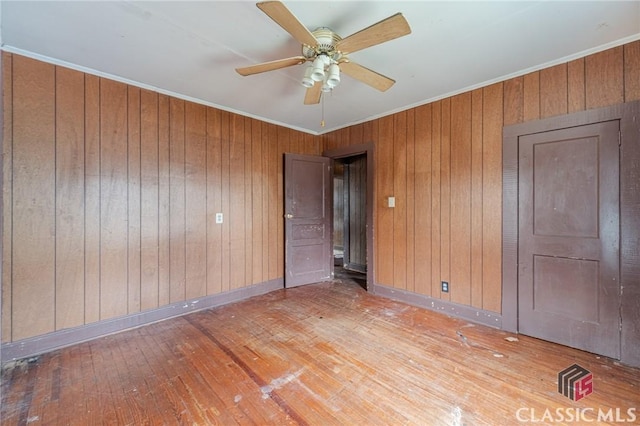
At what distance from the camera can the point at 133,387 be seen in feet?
5.81

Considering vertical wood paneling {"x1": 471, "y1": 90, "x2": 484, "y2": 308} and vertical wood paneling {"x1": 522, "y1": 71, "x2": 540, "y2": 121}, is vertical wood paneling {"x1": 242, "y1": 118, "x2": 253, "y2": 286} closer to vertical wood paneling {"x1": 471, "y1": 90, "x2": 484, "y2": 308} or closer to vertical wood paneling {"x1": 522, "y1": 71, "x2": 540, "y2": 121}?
vertical wood paneling {"x1": 471, "y1": 90, "x2": 484, "y2": 308}

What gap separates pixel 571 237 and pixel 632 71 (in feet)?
4.48

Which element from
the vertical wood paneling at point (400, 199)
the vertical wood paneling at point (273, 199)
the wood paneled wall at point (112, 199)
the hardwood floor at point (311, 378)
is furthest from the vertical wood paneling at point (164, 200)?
the vertical wood paneling at point (400, 199)

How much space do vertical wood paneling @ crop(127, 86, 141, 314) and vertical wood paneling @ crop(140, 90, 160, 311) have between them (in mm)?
30

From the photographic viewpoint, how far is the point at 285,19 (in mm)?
1415

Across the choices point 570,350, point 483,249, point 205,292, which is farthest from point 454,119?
point 205,292

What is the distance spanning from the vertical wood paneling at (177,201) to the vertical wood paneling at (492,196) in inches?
133

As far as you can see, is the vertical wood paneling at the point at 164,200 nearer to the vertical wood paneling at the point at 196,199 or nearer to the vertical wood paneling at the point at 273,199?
the vertical wood paneling at the point at 196,199

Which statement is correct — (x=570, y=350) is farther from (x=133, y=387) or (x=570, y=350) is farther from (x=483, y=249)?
(x=133, y=387)

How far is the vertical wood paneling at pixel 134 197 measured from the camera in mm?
2629

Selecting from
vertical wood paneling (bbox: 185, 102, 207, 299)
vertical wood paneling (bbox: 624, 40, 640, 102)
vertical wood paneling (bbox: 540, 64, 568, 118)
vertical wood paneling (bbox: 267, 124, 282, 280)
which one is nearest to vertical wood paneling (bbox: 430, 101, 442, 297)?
vertical wood paneling (bbox: 540, 64, 568, 118)

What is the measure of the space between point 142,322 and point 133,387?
3.58ft

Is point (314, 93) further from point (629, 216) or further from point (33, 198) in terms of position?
point (629, 216)

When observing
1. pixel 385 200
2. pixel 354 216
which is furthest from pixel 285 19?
pixel 354 216
